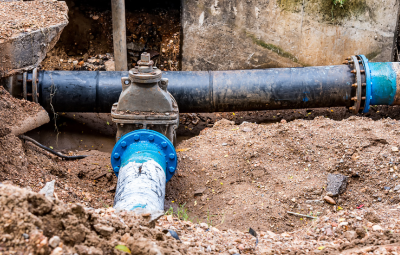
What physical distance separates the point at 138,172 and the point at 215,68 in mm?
3463

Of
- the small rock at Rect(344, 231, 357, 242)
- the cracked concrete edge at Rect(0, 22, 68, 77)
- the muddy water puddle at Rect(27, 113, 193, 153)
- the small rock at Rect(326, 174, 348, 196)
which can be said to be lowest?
the muddy water puddle at Rect(27, 113, 193, 153)

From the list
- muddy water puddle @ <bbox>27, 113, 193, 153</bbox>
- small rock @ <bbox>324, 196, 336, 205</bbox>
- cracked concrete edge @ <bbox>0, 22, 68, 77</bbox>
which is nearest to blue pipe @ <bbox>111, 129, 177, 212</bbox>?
cracked concrete edge @ <bbox>0, 22, 68, 77</bbox>

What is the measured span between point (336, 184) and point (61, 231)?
2.42 metres

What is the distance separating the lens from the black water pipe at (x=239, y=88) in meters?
4.46

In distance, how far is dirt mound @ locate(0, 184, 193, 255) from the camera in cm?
133

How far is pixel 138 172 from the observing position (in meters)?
2.77

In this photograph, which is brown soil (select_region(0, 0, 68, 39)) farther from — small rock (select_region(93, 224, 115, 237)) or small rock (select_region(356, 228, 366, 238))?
small rock (select_region(356, 228, 366, 238))

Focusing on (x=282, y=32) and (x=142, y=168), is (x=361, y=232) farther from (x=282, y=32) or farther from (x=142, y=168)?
(x=282, y=32)

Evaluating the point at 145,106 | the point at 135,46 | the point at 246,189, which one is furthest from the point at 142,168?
the point at 135,46

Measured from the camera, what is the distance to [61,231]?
145 centimetres

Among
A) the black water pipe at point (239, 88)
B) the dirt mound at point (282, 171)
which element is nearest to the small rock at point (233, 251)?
the dirt mound at point (282, 171)

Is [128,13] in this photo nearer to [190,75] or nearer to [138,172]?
[190,75]

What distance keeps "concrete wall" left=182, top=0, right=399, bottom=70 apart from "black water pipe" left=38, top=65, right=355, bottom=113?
3.80ft

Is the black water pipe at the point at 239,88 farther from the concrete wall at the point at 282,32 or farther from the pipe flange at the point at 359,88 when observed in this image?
the concrete wall at the point at 282,32
